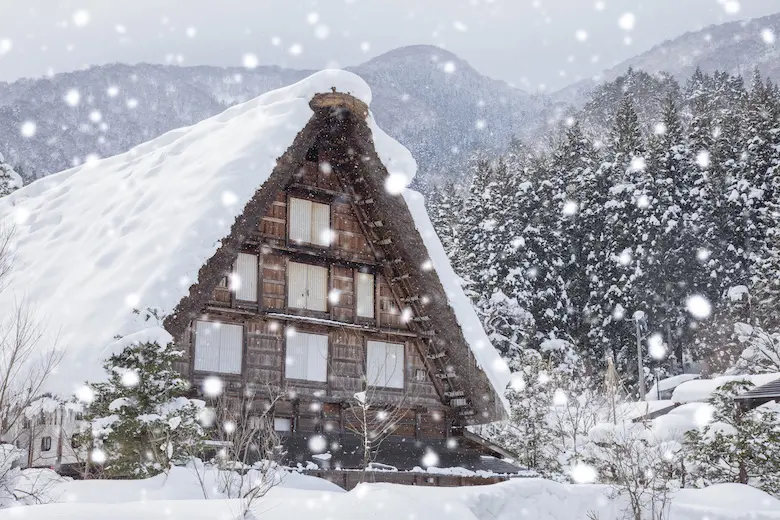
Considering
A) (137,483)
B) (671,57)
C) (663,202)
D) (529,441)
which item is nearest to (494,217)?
(663,202)

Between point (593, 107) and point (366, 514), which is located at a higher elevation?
point (593, 107)

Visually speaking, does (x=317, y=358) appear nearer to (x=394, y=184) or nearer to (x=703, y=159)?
(x=394, y=184)

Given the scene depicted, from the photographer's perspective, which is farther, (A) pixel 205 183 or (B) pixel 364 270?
(B) pixel 364 270

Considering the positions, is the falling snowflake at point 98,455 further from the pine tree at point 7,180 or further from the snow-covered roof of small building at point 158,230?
the pine tree at point 7,180

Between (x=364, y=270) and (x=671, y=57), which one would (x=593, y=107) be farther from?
(x=671, y=57)

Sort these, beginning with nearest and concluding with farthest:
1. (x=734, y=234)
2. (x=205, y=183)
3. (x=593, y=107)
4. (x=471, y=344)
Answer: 1. (x=205, y=183)
2. (x=471, y=344)
3. (x=734, y=234)
4. (x=593, y=107)

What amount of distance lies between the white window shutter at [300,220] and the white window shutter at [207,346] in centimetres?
238

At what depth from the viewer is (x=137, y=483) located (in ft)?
36.4

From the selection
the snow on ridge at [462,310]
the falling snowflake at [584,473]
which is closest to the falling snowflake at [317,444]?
the snow on ridge at [462,310]

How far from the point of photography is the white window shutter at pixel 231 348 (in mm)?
15047

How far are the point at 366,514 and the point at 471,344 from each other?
340 inches

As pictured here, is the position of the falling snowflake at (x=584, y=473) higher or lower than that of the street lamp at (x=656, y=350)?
lower

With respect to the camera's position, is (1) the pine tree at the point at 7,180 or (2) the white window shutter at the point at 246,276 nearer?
(2) the white window shutter at the point at 246,276

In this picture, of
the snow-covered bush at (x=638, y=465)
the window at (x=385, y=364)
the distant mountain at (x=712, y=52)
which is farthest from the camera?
the distant mountain at (x=712, y=52)
